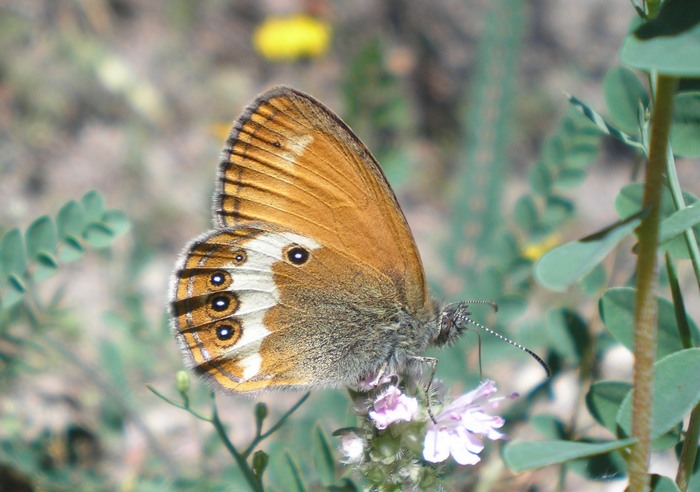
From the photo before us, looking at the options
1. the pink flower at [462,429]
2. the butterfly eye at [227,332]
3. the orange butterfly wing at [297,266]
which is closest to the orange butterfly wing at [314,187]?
the orange butterfly wing at [297,266]

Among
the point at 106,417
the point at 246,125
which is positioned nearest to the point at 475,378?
the point at 246,125

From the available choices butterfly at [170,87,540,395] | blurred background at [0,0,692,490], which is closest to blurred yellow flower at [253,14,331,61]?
blurred background at [0,0,692,490]

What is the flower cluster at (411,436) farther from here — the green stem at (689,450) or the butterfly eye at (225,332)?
the butterfly eye at (225,332)

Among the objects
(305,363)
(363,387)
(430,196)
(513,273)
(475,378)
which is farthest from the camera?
(430,196)

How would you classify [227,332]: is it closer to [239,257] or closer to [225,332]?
[225,332]

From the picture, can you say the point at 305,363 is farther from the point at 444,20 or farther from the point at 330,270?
the point at 444,20

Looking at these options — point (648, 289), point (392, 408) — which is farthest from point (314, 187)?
point (648, 289)
